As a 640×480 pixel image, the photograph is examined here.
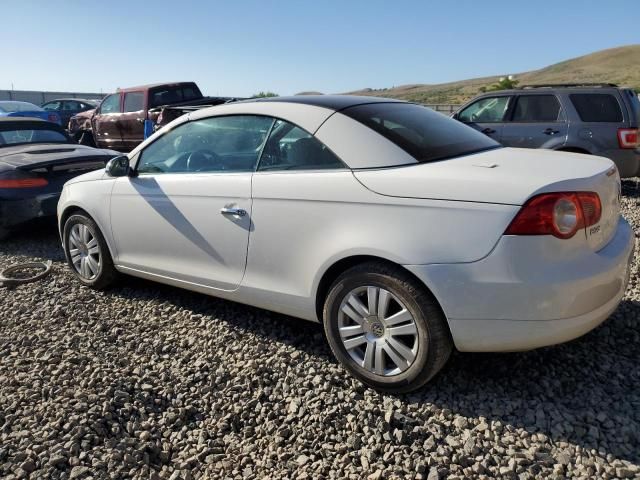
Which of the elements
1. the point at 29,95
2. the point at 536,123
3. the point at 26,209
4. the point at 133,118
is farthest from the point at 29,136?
the point at 29,95

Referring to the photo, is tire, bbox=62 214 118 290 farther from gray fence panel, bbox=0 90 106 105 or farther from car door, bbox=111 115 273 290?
gray fence panel, bbox=0 90 106 105

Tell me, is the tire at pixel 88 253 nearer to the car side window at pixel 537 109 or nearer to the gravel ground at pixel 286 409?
the gravel ground at pixel 286 409

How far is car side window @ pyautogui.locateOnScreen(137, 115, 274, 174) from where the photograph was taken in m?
3.44

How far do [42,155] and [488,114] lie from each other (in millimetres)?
6575

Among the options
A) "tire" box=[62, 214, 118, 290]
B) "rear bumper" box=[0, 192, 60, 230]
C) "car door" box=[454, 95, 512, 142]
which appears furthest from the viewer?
"car door" box=[454, 95, 512, 142]

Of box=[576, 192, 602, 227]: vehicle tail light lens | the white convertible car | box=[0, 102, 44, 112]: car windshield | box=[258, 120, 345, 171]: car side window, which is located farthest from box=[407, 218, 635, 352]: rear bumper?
box=[0, 102, 44, 112]: car windshield

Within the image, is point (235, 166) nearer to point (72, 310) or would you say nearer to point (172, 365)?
point (172, 365)

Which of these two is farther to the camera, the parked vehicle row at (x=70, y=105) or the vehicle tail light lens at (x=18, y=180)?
the parked vehicle row at (x=70, y=105)

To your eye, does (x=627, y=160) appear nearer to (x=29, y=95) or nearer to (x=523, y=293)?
(x=523, y=293)

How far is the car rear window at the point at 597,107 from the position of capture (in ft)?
24.8

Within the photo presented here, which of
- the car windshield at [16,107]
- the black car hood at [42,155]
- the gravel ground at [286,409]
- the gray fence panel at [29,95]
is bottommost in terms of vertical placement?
the gravel ground at [286,409]

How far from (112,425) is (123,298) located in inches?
71.3

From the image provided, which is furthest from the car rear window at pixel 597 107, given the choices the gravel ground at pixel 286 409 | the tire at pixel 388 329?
the tire at pixel 388 329

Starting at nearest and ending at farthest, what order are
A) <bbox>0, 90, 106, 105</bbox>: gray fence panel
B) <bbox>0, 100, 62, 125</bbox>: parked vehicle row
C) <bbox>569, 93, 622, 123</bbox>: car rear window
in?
<bbox>569, 93, 622, 123</bbox>: car rear window < <bbox>0, 100, 62, 125</bbox>: parked vehicle row < <bbox>0, 90, 106, 105</bbox>: gray fence panel
